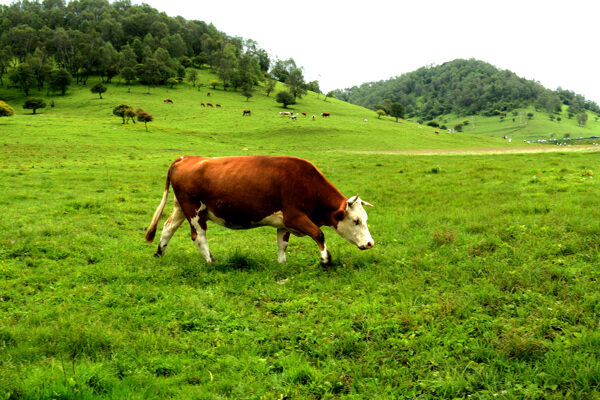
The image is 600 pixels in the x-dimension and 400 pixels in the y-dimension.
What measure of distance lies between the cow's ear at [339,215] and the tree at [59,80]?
103058 mm

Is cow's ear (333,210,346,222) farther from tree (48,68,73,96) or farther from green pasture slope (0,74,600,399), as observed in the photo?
tree (48,68,73,96)

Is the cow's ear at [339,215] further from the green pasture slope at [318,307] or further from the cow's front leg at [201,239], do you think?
the cow's front leg at [201,239]

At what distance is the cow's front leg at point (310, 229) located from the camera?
25.3ft

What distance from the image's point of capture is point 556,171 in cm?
1716

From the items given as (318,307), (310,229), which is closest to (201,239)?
(310,229)

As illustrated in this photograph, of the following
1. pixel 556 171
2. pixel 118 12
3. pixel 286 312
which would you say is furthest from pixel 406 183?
pixel 118 12

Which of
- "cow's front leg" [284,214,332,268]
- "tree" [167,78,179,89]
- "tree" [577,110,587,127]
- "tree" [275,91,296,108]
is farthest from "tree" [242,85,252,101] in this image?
"tree" [577,110,587,127]

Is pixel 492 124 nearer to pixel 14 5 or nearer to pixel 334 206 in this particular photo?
pixel 334 206

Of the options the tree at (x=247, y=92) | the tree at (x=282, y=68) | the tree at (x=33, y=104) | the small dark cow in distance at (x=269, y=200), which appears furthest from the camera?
the tree at (x=282, y=68)

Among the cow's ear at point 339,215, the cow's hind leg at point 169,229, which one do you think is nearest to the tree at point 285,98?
the cow's hind leg at point 169,229

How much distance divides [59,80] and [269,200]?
103821 mm

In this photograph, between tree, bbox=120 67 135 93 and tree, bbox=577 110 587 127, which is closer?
tree, bbox=120 67 135 93

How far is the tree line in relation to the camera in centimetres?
10056

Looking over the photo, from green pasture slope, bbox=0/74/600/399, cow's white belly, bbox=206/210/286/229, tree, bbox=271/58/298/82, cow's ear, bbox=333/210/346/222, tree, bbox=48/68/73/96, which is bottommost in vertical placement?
green pasture slope, bbox=0/74/600/399
